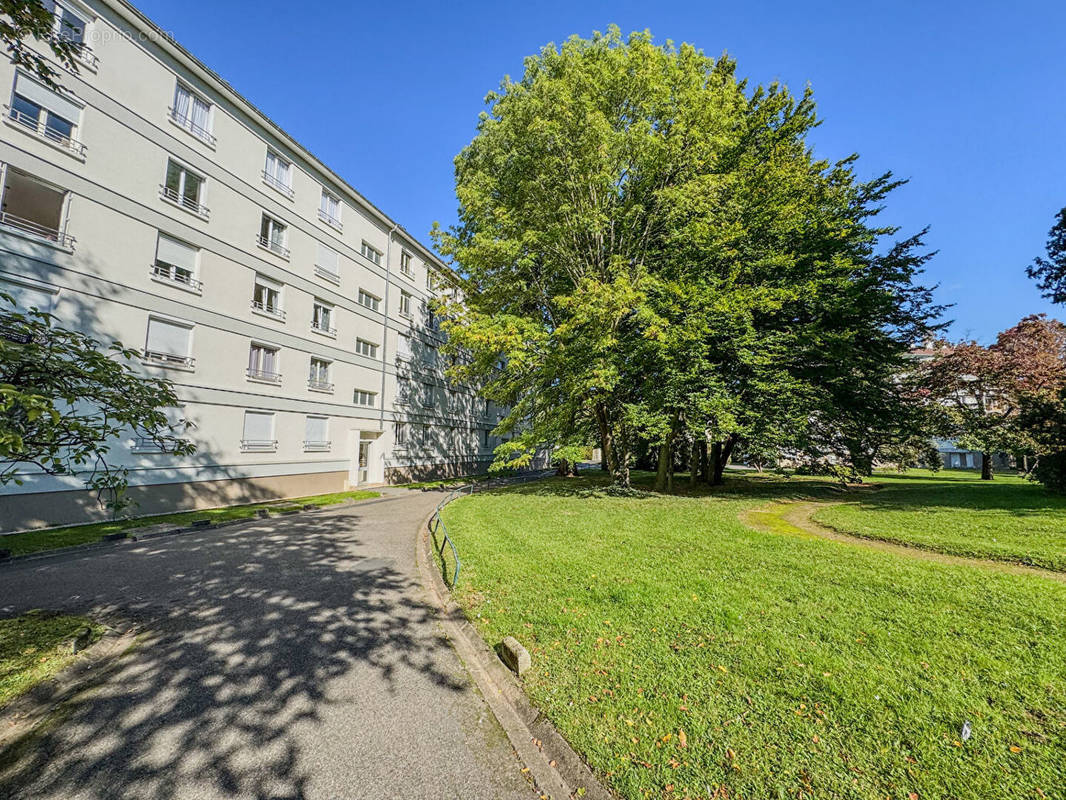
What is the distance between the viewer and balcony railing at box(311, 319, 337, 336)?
19.5m

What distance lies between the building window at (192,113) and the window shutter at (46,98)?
9.59 feet

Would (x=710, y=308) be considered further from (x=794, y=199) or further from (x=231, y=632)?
(x=231, y=632)

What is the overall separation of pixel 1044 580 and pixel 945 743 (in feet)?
16.9

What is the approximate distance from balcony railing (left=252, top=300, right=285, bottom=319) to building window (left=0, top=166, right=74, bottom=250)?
5484mm

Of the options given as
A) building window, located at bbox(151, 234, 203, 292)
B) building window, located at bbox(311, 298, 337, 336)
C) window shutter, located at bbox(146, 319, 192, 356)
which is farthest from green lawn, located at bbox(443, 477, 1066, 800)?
building window, located at bbox(311, 298, 337, 336)

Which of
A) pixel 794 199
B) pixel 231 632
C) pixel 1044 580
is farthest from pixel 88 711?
pixel 794 199

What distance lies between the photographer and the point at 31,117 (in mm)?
11344

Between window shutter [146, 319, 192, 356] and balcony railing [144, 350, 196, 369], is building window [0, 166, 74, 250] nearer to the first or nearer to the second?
window shutter [146, 319, 192, 356]

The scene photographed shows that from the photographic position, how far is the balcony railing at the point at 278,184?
17.8 meters

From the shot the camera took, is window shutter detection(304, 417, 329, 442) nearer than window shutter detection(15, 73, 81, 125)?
No

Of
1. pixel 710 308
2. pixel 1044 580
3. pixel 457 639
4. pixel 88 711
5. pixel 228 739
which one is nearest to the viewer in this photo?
pixel 228 739

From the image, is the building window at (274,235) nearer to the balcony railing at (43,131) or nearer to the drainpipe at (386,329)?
the balcony railing at (43,131)

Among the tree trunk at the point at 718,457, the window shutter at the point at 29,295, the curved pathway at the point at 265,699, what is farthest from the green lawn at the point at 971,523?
the window shutter at the point at 29,295

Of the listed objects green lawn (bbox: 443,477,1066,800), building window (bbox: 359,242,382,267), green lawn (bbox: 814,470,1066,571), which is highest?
building window (bbox: 359,242,382,267)
